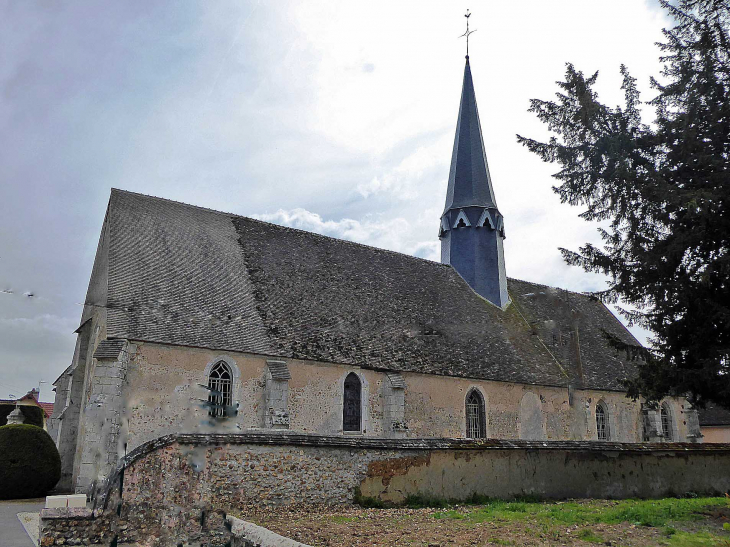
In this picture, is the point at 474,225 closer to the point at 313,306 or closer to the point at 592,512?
the point at 313,306

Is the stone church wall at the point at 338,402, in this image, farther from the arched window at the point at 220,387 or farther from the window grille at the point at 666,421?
the window grille at the point at 666,421

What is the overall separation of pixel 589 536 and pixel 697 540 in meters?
1.19

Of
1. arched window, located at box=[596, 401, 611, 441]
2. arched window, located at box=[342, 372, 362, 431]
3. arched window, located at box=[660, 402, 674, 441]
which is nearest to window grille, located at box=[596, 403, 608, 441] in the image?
arched window, located at box=[596, 401, 611, 441]

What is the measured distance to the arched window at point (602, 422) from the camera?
23062mm

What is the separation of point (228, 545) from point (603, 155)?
27.9ft

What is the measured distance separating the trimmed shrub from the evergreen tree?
601 inches

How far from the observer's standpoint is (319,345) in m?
17.5

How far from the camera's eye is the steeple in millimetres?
25266

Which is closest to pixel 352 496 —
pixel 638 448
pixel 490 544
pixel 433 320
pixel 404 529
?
pixel 404 529

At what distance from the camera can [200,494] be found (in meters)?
7.95

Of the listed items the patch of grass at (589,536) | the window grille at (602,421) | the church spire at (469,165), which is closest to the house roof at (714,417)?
the window grille at (602,421)

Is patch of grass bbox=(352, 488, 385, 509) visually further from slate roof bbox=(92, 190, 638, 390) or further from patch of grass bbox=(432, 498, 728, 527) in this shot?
slate roof bbox=(92, 190, 638, 390)

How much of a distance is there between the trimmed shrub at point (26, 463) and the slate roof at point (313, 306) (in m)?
4.99

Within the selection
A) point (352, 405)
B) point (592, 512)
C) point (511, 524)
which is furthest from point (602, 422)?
point (511, 524)
